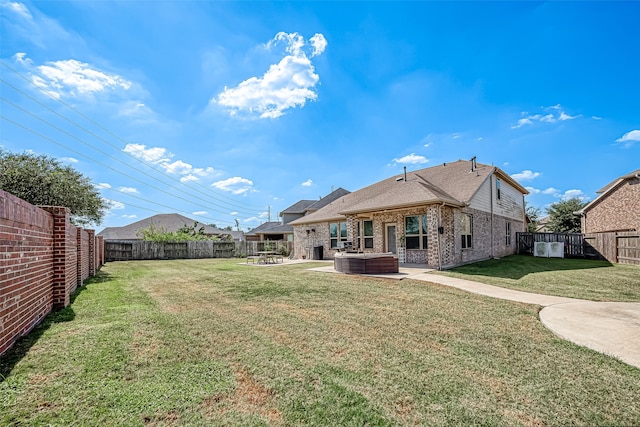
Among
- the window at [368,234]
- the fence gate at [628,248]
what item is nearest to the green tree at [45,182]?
the window at [368,234]

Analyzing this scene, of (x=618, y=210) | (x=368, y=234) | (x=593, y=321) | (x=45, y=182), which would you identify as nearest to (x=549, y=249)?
(x=618, y=210)

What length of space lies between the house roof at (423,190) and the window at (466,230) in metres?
1.11

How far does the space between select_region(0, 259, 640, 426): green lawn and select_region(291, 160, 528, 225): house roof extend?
779 centimetres

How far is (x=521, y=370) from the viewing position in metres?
3.09

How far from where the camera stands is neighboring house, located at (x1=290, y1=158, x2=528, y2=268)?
1270 cm

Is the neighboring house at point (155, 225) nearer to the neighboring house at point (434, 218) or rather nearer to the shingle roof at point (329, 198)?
the shingle roof at point (329, 198)

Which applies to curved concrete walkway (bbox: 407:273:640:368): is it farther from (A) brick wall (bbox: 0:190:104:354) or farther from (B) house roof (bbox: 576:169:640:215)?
(B) house roof (bbox: 576:169:640:215)

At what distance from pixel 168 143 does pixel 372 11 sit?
1938 cm

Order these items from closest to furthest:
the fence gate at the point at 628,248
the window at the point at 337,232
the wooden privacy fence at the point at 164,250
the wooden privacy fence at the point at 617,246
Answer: the fence gate at the point at 628,248 → the wooden privacy fence at the point at 617,246 → the window at the point at 337,232 → the wooden privacy fence at the point at 164,250

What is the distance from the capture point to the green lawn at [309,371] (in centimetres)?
231

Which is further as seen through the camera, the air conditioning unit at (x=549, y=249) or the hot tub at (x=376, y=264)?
the air conditioning unit at (x=549, y=249)

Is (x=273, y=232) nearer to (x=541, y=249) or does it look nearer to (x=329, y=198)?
(x=329, y=198)

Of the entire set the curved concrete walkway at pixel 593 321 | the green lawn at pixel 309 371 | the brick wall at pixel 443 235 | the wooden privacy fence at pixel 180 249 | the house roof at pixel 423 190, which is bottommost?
the wooden privacy fence at pixel 180 249

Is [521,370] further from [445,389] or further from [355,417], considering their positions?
[355,417]
